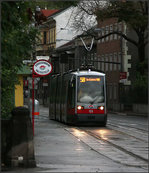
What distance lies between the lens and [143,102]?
201 feet

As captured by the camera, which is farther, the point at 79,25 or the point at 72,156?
the point at 79,25

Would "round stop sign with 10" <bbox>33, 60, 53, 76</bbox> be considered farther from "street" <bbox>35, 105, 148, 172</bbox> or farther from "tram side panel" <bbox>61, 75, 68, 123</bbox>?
"tram side panel" <bbox>61, 75, 68, 123</bbox>

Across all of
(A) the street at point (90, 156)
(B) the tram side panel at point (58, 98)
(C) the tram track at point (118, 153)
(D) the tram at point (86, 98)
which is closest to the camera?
(A) the street at point (90, 156)

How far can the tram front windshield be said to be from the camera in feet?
117

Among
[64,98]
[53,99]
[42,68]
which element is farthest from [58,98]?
[42,68]

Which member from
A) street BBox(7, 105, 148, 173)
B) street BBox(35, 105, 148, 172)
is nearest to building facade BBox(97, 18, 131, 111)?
street BBox(35, 105, 148, 172)

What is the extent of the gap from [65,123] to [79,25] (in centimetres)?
2055

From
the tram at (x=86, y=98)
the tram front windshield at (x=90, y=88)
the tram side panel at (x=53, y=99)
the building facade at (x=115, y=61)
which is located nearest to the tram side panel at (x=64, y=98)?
the tram at (x=86, y=98)

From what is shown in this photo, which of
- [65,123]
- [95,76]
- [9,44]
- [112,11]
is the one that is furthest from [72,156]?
[112,11]

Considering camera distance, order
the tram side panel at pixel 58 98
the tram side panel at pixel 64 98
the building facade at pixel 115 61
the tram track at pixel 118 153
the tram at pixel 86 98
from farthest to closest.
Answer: the building facade at pixel 115 61
the tram side panel at pixel 58 98
the tram side panel at pixel 64 98
the tram at pixel 86 98
the tram track at pixel 118 153

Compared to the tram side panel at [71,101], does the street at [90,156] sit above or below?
below

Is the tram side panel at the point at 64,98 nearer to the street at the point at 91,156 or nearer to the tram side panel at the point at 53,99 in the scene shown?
the tram side panel at the point at 53,99

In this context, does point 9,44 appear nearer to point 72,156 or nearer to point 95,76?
point 72,156

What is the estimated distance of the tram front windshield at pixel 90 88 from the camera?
1401 inches
